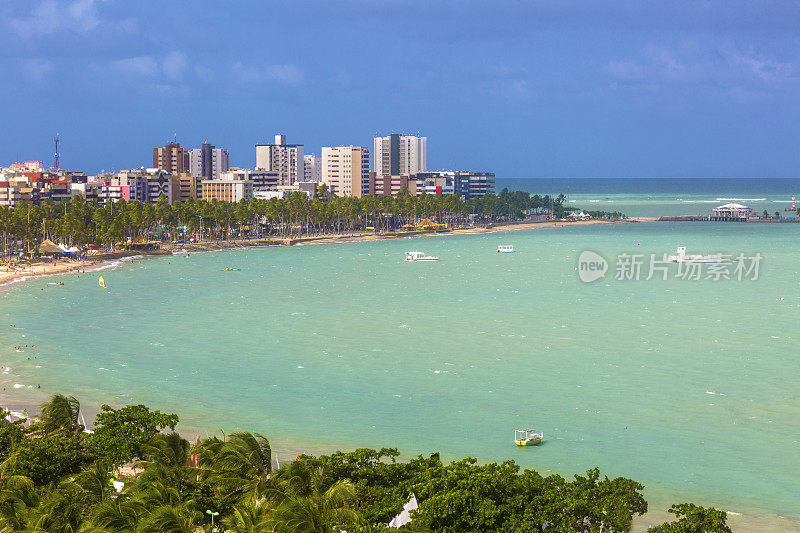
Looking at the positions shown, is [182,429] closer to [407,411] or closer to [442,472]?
[407,411]

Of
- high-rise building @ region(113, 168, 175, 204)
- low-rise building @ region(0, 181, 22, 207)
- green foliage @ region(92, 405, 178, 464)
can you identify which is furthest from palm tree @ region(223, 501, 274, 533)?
high-rise building @ region(113, 168, 175, 204)

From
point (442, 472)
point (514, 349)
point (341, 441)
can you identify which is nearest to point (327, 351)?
point (514, 349)

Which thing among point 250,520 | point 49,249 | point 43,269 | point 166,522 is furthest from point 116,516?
point 49,249

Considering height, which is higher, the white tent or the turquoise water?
the white tent

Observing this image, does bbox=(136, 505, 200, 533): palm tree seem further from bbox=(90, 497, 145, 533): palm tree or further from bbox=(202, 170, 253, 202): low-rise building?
bbox=(202, 170, 253, 202): low-rise building

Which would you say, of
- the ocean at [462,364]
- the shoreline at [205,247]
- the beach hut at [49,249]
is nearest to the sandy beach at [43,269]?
the shoreline at [205,247]

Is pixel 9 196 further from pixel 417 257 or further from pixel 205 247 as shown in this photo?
pixel 417 257

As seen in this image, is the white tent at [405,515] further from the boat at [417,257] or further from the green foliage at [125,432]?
the boat at [417,257]
